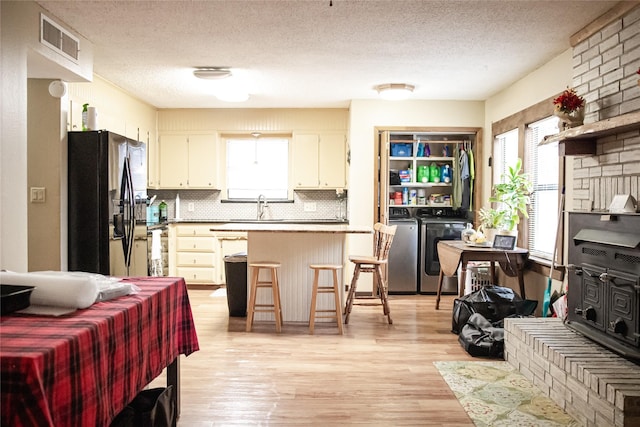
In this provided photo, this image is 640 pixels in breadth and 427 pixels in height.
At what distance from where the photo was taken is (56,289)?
5.35ft

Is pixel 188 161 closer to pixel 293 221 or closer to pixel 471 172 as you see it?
pixel 293 221

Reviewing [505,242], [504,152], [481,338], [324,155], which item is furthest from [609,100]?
[324,155]

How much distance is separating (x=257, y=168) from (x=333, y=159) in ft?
3.78

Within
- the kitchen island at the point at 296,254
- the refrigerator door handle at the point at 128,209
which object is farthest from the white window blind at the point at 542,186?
the refrigerator door handle at the point at 128,209

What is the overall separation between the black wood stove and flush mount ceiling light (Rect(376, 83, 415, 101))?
2.54m

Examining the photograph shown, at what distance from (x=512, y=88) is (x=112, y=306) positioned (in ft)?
15.2

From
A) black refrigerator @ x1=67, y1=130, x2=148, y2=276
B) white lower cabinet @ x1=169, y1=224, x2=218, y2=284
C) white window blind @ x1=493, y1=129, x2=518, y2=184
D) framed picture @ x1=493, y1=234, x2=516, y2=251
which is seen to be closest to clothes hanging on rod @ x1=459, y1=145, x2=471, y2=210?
white window blind @ x1=493, y1=129, x2=518, y2=184

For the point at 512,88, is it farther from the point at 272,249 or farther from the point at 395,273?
the point at 272,249

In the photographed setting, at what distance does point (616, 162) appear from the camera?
10.1 ft

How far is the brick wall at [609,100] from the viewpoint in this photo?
2.90 m

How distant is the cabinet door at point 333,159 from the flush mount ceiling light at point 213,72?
2.17 m

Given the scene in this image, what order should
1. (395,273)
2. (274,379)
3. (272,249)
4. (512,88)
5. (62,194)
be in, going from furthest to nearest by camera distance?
(395,273) → (512,88) → (272,249) → (62,194) → (274,379)

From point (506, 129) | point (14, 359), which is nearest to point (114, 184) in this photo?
point (14, 359)

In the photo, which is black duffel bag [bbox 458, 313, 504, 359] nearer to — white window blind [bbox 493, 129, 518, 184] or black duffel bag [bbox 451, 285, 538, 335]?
black duffel bag [bbox 451, 285, 538, 335]
